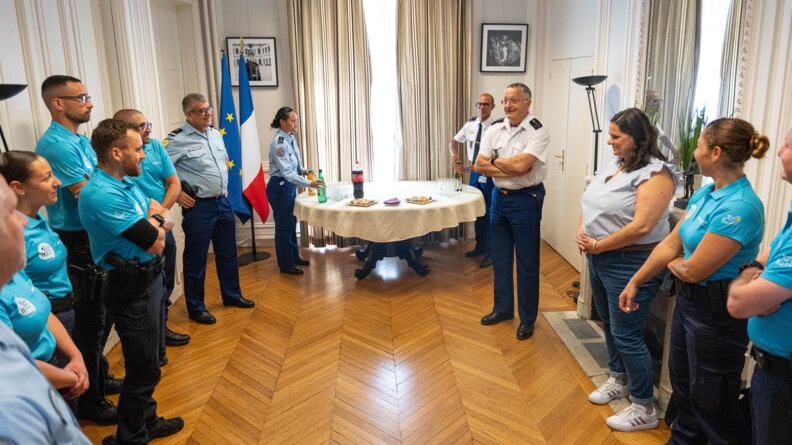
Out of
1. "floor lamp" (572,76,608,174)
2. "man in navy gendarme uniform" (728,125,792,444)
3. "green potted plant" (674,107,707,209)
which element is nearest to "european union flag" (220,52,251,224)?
"floor lamp" (572,76,608,174)

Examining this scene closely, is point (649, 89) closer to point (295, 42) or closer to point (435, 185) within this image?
point (435, 185)

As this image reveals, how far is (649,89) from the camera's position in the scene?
3.60m

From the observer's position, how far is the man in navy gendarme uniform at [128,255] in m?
2.10

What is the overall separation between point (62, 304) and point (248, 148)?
281cm

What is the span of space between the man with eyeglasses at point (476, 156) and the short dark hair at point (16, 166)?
3.40m

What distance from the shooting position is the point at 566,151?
5000mm

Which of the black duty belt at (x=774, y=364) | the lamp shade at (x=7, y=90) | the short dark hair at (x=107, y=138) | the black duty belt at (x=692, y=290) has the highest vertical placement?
the lamp shade at (x=7, y=90)

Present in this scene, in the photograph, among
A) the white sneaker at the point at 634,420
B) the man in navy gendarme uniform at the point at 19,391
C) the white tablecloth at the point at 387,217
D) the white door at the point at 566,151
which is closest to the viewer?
the man in navy gendarme uniform at the point at 19,391

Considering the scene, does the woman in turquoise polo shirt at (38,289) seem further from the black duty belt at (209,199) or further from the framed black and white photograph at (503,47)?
the framed black and white photograph at (503,47)

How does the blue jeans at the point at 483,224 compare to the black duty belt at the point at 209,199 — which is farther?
the blue jeans at the point at 483,224

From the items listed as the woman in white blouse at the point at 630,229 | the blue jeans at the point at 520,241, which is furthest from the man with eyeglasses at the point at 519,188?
the woman in white blouse at the point at 630,229

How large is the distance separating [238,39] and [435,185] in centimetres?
241

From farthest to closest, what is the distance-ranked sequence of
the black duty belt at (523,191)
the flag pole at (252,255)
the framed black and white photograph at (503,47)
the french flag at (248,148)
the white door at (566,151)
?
the framed black and white photograph at (503,47) → the flag pole at (252,255) → the french flag at (248,148) → the white door at (566,151) → the black duty belt at (523,191)

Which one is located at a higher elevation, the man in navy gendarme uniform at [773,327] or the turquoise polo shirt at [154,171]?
the turquoise polo shirt at [154,171]
